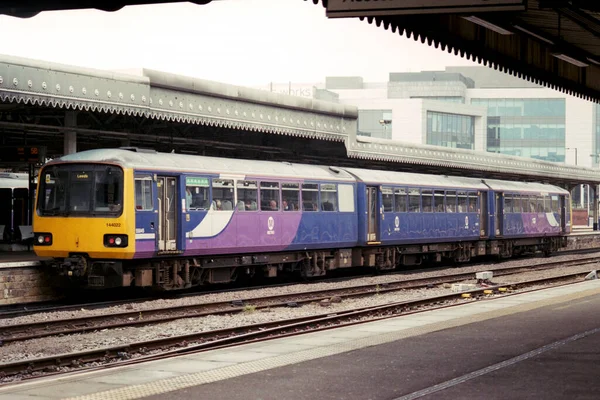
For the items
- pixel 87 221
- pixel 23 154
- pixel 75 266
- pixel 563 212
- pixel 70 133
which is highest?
pixel 70 133

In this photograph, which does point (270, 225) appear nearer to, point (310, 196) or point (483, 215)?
point (310, 196)

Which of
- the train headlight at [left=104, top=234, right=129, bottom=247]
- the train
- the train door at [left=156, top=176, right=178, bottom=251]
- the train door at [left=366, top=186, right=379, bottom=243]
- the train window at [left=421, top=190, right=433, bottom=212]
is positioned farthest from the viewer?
the train window at [left=421, top=190, right=433, bottom=212]

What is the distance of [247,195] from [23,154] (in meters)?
9.65

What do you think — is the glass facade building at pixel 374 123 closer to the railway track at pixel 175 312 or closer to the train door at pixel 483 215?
the train door at pixel 483 215

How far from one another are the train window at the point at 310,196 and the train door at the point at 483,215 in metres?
11.6

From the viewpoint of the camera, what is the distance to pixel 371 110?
10444 centimetres

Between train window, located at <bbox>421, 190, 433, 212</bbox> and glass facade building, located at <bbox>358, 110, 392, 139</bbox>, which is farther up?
glass facade building, located at <bbox>358, 110, 392, 139</bbox>

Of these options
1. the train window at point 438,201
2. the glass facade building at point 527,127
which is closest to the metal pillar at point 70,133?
the train window at point 438,201

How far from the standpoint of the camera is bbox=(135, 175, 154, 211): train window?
20.0 metres

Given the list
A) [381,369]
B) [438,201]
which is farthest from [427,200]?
→ [381,369]

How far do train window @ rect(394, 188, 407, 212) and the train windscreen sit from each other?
482 inches

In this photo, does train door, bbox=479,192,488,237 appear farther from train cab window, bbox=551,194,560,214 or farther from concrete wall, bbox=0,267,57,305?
concrete wall, bbox=0,267,57,305

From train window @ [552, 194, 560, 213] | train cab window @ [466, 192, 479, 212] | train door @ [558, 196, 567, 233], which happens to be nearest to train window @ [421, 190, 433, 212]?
train cab window @ [466, 192, 479, 212]

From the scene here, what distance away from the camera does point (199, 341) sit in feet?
46.8
